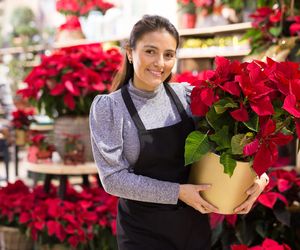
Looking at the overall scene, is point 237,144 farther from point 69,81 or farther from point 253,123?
point 69,81

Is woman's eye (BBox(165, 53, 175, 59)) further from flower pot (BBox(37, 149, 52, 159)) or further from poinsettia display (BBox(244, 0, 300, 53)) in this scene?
flower pot (BBox(37, 149, 52, 159))

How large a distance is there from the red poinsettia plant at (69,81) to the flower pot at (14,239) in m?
0.77

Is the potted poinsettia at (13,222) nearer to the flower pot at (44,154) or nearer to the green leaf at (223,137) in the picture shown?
the flower pot at (44,154)

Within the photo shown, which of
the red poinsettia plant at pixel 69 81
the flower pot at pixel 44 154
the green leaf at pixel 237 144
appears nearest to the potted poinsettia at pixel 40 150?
the flower pot at pixel 44 154

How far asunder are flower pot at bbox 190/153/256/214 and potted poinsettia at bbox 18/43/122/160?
1.42 m

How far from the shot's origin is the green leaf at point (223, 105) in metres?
1.43

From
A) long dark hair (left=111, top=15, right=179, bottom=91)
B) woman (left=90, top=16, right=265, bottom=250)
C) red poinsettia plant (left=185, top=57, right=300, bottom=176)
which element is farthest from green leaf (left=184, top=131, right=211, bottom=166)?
long dark hair (left=111, top=15, right=179, bottom=91)

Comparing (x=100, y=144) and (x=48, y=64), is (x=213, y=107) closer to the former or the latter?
(x=100, y=144)

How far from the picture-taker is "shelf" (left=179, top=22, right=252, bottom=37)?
11.5 feet

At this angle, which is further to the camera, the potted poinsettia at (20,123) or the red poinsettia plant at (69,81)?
the potted poinsettia at (20,123)

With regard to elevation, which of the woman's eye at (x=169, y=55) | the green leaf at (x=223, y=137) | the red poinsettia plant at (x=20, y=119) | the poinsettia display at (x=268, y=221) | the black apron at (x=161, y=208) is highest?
the woman's eye at (x=169, y=55)

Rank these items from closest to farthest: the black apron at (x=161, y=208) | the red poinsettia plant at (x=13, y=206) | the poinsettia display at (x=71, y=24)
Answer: the black apron at (x=161, y=208), the red poinsettia plant at (x=13, y=206), the poinsettia display at (x=71, y=24)

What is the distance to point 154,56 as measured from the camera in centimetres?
157

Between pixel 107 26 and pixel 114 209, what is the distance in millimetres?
2748
